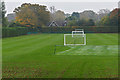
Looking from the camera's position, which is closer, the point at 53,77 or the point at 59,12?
the point at 53,77

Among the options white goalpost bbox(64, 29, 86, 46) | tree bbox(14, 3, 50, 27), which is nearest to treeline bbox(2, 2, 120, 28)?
tree bbox(14, 3, 50, 27)

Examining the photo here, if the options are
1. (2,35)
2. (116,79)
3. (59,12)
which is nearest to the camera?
(116,79)

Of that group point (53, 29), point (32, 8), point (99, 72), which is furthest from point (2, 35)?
point (99, 72)

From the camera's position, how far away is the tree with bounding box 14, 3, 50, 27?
63.4 metres

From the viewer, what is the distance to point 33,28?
64.0m

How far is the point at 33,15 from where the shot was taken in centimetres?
6259

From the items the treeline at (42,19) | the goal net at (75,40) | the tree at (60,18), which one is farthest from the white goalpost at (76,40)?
the tree at (60,18)

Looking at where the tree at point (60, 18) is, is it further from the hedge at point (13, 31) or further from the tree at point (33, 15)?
the hedge at point (13, 31)

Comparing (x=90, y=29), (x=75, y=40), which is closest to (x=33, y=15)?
(x=90, y=29)

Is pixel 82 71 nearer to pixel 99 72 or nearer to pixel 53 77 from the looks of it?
pixel 99 72

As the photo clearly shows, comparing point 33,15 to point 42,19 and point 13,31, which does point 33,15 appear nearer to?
point 42,19

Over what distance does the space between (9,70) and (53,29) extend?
50.7 m

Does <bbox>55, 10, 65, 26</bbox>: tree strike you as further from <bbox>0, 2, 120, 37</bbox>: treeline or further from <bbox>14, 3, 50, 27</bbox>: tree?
<bbox>14, 3, 50, 27</bbox>: tree

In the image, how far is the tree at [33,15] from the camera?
63.4 meters
